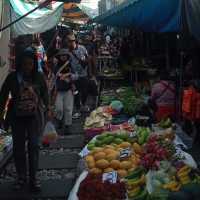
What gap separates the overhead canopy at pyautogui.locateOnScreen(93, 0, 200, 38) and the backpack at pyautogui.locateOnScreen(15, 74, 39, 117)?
2.26 meters

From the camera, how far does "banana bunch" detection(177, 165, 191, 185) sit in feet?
19.0

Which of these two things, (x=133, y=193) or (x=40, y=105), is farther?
(x=40, y=105)

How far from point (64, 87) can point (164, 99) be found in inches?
86.3

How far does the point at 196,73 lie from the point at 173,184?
5968 mm

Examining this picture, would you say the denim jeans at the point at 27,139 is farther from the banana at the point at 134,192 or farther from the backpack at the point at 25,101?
the banana at the point at 134,192

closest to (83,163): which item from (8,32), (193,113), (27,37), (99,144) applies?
(99,144)

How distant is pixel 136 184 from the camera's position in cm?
614

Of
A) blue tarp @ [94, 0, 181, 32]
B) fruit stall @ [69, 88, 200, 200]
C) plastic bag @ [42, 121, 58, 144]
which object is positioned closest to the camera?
fruit stall @ [69, 88, 200, 200]

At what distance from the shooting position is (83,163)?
A: 7.64 m

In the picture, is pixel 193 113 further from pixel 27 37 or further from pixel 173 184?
pixel 27 37

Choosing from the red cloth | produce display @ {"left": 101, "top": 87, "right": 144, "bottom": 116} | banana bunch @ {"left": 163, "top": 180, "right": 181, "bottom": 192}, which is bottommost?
produce display @ {"left": 101, "top": 87, "right": 144, "bottom": 116}

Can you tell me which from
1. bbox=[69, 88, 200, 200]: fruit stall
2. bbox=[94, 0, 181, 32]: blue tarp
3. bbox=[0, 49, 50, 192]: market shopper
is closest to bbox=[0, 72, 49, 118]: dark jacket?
bbox=[0, 49, 50, 192]: market shopper

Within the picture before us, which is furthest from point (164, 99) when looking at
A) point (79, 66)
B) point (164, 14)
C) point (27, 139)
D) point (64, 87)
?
point (27, 139)

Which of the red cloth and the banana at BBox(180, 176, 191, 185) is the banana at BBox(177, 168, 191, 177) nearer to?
the banana at BBox(180, 176, 191, 185)
